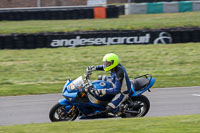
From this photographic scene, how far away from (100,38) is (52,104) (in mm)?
9819

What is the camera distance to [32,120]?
8.56 m

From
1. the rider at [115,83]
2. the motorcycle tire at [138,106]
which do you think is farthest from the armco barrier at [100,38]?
the rider at [115,83]

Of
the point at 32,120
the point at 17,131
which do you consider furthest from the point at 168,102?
the point at 17,131

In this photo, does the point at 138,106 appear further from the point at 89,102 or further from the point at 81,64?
the point at 81,64

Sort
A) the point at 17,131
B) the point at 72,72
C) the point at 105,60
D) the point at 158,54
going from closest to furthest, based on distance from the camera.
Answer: the point at 17,131
the point at 105,60
the point at 72,72
the point at 158,54

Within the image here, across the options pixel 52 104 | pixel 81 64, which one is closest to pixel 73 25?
pixel 81 64

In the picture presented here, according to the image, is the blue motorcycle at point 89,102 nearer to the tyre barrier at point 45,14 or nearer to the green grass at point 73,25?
the green grass at point 73,25

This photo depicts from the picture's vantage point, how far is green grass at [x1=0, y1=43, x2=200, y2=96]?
1257cm

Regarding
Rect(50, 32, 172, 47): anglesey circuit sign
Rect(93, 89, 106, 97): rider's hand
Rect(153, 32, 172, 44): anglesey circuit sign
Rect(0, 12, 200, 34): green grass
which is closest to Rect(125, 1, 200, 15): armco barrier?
Rect(0, 12, 200, 34): green grass

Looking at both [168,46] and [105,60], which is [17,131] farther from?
[168,46]

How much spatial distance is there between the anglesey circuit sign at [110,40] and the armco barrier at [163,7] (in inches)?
609

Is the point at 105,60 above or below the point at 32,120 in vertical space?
above

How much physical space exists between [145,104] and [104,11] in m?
22.5

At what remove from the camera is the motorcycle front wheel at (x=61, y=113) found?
7936 millimetres
